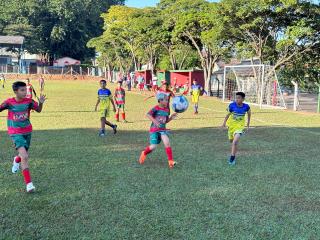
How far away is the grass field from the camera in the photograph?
16.8 ft

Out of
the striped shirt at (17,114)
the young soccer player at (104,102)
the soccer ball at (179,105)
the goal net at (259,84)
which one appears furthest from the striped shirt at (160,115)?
the goal net at (259,84)

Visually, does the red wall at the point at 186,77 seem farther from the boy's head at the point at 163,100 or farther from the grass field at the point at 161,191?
the boy's head at the point at 163,100

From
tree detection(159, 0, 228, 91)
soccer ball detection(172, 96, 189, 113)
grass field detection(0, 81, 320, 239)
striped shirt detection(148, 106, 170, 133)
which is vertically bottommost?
grass field detection(0, 81, 320, 239)

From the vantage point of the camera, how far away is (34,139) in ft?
37.8

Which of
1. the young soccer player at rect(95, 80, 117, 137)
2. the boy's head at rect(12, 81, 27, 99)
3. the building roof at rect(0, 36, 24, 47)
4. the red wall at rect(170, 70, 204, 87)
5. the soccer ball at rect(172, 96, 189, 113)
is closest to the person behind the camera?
the boy's head at rect(12, 81, 27, 99)

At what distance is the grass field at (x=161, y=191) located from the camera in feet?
16.8

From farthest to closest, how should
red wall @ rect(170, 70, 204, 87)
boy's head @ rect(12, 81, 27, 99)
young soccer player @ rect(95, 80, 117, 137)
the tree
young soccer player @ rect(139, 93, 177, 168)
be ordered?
red wall @ rect(170, 70, 204, 87), the tree, young soccer player @ rect(95, 80, 117, 137), young soccer player @ rect(139, 93, 177, 168), boy's head @ rect(12, 81, 27, 99)

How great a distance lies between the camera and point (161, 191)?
6652 mm

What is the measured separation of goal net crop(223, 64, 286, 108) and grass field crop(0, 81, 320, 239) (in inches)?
548

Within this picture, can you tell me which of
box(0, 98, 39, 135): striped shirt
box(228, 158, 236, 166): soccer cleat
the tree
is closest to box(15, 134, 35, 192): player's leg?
box(0, 98, 39, 135): striped shirt

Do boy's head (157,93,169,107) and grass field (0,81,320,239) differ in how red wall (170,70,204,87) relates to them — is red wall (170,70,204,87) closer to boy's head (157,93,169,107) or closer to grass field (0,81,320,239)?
grass field (0,81,320,239)

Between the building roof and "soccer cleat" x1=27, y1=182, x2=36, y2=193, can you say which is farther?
the building roof

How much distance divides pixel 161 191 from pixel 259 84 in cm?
2119

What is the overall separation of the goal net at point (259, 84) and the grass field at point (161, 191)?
13.9 m
